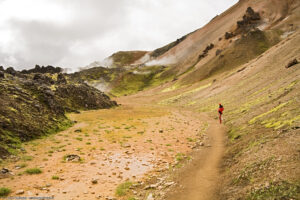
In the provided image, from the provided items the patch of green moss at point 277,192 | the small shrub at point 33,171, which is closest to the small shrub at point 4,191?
the small shrub at point 33,171

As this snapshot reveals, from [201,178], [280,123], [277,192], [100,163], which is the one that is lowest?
[280,123]

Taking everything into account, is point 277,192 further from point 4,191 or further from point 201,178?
point 4,191

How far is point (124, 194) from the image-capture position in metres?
12.3

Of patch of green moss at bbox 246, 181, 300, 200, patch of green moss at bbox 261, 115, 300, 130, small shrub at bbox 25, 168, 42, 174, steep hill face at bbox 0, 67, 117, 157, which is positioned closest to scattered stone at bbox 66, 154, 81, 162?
small shrub at bbox 25, 168, 42, 174

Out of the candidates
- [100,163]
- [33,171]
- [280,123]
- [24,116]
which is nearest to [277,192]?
[280,123]

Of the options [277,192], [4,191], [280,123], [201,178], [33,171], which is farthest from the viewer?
[280,123]

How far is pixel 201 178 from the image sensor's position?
13617 mm

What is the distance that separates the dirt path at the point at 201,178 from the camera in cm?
1156

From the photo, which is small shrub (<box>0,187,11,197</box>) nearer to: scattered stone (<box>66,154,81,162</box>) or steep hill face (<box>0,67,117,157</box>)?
scattered stone (<box>66,154,81,162</box>)

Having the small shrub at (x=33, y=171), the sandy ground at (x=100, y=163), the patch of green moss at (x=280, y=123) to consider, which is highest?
the small shrub at (x=33, y=171)

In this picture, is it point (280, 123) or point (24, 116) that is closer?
point (280, 123)

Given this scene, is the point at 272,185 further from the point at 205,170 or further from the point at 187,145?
the point at 187,145

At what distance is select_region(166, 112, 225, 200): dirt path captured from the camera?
1156 centimetres

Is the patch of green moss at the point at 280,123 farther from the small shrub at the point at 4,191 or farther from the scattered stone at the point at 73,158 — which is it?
the small shrub at the point at 4,191
